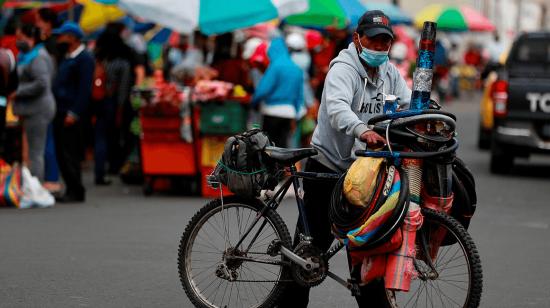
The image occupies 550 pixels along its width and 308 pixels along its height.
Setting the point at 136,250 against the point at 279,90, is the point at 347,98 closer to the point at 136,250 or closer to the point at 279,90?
the point at 136,250

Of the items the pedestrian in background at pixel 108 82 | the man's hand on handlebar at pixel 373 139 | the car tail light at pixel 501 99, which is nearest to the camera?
the man's hand on handlebar at pixel 373 139

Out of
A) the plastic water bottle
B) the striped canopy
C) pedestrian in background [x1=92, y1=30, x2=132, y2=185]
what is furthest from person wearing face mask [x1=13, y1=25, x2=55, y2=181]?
the striped canopy

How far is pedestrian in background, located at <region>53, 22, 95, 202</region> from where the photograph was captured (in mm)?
12445

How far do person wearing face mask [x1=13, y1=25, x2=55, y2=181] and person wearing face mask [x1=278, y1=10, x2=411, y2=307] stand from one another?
20.0 ft

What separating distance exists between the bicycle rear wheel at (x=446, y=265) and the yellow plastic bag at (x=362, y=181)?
34 cm

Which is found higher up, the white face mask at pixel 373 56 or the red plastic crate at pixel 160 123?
the white face mask at pixel 373 56

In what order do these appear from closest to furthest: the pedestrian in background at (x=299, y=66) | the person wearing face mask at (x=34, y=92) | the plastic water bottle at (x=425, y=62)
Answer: the plastic water bottle at (x=425, y=62)
the person wearing face mask at (x=34, y=92)
the pedestrian in background at (x=299, y=66)

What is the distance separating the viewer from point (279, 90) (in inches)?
517

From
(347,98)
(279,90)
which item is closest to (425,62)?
(347,98)

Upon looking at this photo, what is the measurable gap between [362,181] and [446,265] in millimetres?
653

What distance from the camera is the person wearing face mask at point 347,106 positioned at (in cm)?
617

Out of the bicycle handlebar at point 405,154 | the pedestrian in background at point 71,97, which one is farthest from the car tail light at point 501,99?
the bicycle handlebar at point 405,154

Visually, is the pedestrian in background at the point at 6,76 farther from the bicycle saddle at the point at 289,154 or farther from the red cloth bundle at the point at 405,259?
the red cloth bundle at the point at 405,259

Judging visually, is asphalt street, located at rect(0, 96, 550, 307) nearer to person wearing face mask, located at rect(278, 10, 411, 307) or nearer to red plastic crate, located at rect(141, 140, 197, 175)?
red plastic crate, located at rect(141, 140, 197, 175)
